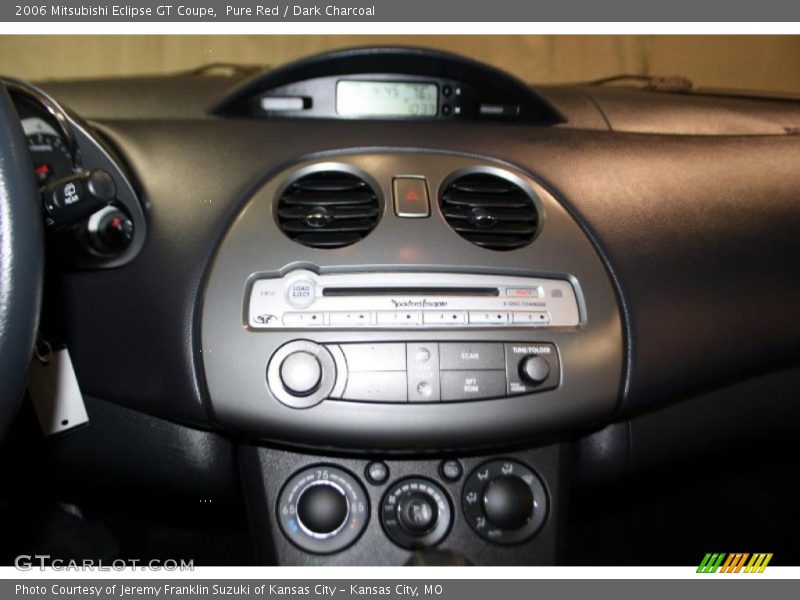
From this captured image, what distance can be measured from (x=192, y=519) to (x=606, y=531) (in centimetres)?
64

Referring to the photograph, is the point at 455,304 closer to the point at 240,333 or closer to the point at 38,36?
the point at 240,333

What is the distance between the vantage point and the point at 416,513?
622mm

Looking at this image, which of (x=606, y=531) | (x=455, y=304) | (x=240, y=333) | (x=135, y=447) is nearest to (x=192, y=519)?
(x=135, y=447)

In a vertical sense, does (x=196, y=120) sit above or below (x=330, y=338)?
above

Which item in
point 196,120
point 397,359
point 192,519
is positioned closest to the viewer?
point 397,359

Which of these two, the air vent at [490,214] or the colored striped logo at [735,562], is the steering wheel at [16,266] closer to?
the air vent at [490,214]

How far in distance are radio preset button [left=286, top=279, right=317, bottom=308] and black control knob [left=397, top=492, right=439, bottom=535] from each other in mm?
219

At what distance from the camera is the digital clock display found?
0.72m

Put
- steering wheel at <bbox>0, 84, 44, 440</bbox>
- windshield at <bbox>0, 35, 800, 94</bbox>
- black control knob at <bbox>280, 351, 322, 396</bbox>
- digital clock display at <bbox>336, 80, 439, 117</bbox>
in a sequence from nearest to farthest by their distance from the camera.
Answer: steering wheel at <bbox>0, 84, 44, 440</bbox>, black control knob at <bbox>280, 351, 322, 396</bbox>, digital clock display at <bbox>336, 80, 439, 117</bbox>, windshield at <bbox>0, 35, 800, 94</bbox>

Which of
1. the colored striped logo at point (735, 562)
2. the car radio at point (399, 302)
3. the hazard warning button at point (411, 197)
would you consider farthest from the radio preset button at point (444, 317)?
the colored striped logo at point (735, 562)

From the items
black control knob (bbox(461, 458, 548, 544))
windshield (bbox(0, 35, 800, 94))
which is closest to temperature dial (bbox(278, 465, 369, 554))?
black control knob (bbox(461, 458, 548, 544))

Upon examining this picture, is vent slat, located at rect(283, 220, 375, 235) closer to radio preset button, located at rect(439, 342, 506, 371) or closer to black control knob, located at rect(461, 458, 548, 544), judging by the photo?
radio preset button, located at rect(439, 342, 506, 371)

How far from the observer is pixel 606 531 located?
1.02 m

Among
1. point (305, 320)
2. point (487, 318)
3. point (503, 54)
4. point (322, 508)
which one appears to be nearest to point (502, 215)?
point (487, 318)
